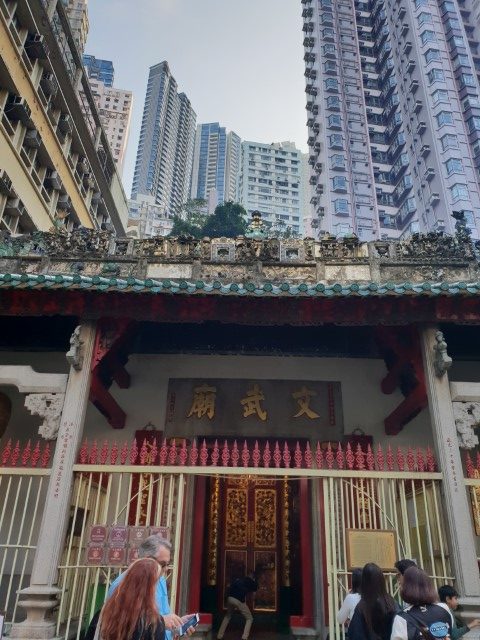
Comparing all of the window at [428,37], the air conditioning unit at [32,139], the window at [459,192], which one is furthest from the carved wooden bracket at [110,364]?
the window at [428,37]

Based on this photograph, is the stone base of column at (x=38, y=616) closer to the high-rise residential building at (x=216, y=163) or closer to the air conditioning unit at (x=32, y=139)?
the air conditioning unit at (x=32, y=139)

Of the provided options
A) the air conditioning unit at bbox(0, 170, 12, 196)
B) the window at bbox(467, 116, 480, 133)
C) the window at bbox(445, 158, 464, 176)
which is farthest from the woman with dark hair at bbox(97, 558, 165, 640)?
the window at bbox(467, 116, 480, 133)

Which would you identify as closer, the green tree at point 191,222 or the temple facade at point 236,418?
the temple facade at point 236,418

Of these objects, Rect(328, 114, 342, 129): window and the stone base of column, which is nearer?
the stone base of column

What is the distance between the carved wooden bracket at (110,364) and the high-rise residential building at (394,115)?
118ft

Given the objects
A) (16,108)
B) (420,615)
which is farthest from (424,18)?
(420,615)

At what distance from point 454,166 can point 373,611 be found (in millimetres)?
43185

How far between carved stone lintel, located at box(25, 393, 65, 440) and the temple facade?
0.02 m

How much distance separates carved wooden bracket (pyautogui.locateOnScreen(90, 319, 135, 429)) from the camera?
22.3 feet

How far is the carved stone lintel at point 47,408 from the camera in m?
6.25

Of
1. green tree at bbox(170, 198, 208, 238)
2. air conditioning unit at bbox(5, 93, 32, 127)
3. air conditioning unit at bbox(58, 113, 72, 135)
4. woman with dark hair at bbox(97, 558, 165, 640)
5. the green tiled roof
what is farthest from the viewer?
green tree at bbox(170, 198, 208, 238)

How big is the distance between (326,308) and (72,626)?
5.37m

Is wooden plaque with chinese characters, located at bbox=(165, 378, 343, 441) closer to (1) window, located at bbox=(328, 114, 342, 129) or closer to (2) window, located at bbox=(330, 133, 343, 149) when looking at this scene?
(2) window, located at bbox=(330, 133, 343, 149)

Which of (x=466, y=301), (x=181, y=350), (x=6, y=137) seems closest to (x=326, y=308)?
(x=466, y=301)
